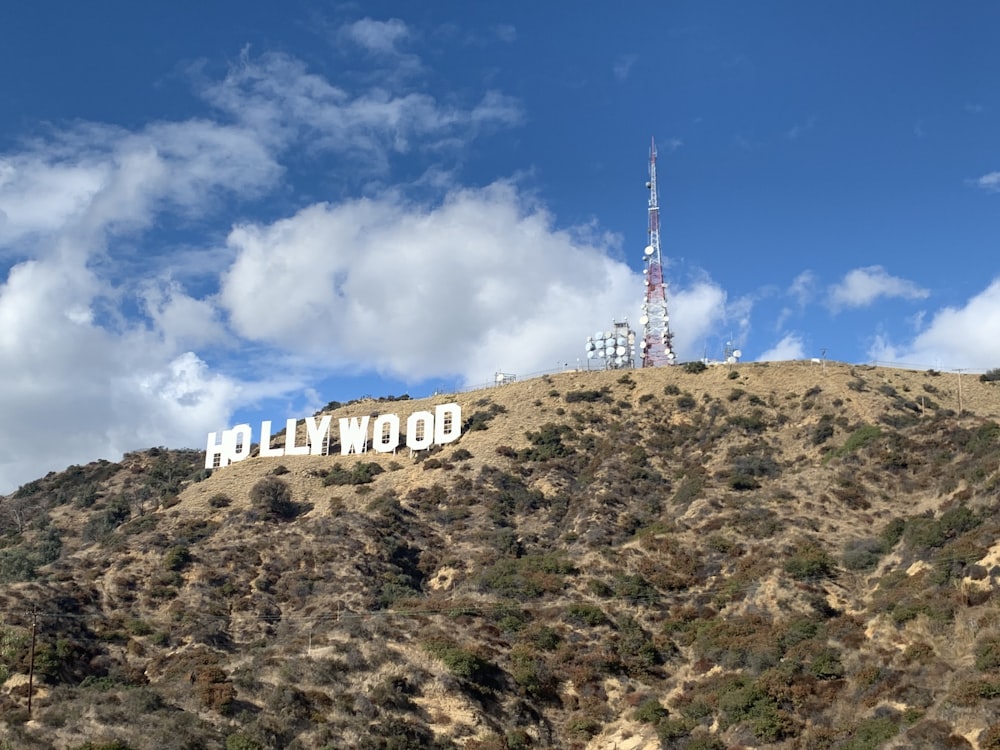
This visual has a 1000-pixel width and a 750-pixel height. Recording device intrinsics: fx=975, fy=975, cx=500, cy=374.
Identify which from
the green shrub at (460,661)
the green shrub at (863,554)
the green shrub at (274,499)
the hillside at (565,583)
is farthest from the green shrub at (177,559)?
the green shrub at (863,554)

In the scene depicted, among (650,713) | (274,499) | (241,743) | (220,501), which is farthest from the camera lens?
(220,501)

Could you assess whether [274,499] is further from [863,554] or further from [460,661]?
[863,554]

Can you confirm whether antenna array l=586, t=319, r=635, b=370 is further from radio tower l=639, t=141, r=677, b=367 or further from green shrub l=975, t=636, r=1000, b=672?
green shrub l=975, t=636, r=1000, b=672

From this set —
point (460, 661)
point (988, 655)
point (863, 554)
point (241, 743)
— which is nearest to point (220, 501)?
point (460, 661)

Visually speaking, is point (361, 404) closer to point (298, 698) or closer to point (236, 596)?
point (236, 596)

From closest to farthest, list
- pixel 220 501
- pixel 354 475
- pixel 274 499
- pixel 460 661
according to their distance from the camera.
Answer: pixel 460 661 → pixel 274 499 → pixel 220 501 → pixel 354 475

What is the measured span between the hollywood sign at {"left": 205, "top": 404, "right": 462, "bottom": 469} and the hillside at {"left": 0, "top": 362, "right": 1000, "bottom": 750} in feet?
6.01

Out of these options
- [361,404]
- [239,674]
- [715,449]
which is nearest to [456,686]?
[239,674]

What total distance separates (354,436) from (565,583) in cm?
3724

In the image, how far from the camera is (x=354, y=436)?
314 feet

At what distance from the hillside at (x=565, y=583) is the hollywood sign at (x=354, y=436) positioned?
6.01 ft

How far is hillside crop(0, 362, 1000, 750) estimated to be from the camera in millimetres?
46375

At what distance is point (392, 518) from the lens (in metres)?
78.4

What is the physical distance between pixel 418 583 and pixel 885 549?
31800 millimetres
